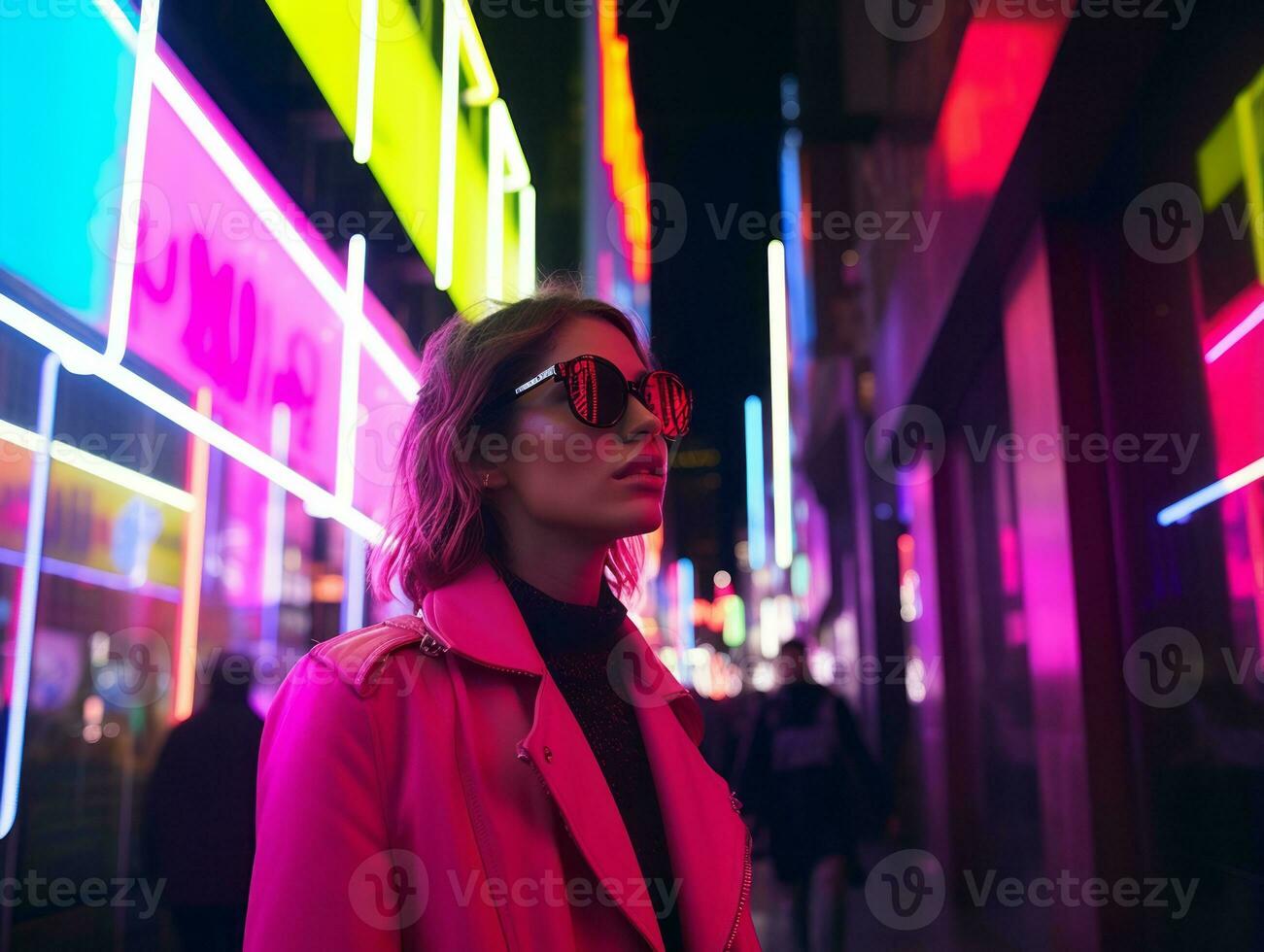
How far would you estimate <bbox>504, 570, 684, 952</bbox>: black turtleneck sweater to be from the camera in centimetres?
162

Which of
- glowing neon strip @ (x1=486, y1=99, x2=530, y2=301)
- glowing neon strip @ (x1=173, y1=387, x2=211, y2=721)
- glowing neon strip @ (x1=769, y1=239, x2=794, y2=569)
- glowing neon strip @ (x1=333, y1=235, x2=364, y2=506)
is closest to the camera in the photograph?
glowing neon strip @ (x1=333, y1=235, x2=364, y2=506)

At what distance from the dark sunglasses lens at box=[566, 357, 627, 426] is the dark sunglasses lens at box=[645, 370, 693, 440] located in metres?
0.09

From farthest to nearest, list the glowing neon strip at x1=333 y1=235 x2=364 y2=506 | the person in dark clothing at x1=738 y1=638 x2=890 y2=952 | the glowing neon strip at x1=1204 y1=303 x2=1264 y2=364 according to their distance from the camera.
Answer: the person in dark clothing at x1=738 y1=638 x2=890 y2=952 → the glowing neon strip at x1=333 y1=235 x2=364 y2=506 → the glowing neon strip at x1=1204 y1=303 x2=1264 y2=364

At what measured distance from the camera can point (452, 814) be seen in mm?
1369

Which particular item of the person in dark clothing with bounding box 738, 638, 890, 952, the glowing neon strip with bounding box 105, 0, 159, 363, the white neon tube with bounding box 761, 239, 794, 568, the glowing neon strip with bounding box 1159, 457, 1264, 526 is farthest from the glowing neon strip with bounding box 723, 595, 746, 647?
the glowing neon strip with bounding box 105, 0, 159, 363

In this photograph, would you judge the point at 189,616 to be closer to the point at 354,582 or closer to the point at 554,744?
the point at 354,582

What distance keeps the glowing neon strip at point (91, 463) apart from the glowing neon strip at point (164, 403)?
0.28 m

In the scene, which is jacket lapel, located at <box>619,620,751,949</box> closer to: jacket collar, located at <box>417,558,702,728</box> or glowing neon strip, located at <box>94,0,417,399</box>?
jacket collar, located at <box>417,558,702,728</box>

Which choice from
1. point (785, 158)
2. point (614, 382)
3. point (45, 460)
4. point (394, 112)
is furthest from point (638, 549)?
point (785, 158)

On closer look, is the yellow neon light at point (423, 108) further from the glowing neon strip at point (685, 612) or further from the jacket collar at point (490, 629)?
the glowing neon strip at point (685, 612)

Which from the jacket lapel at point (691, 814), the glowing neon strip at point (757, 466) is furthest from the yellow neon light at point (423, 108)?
the glowing neon strip at point (757, 466)

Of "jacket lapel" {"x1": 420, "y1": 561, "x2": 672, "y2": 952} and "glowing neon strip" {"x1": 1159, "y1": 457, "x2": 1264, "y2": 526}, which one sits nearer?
"jacket lapel" {"x1": 420, "y1": 561, "x2": 672, "y2": 952}

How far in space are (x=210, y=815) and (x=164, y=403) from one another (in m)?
2.04

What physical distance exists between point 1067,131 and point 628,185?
560cm
